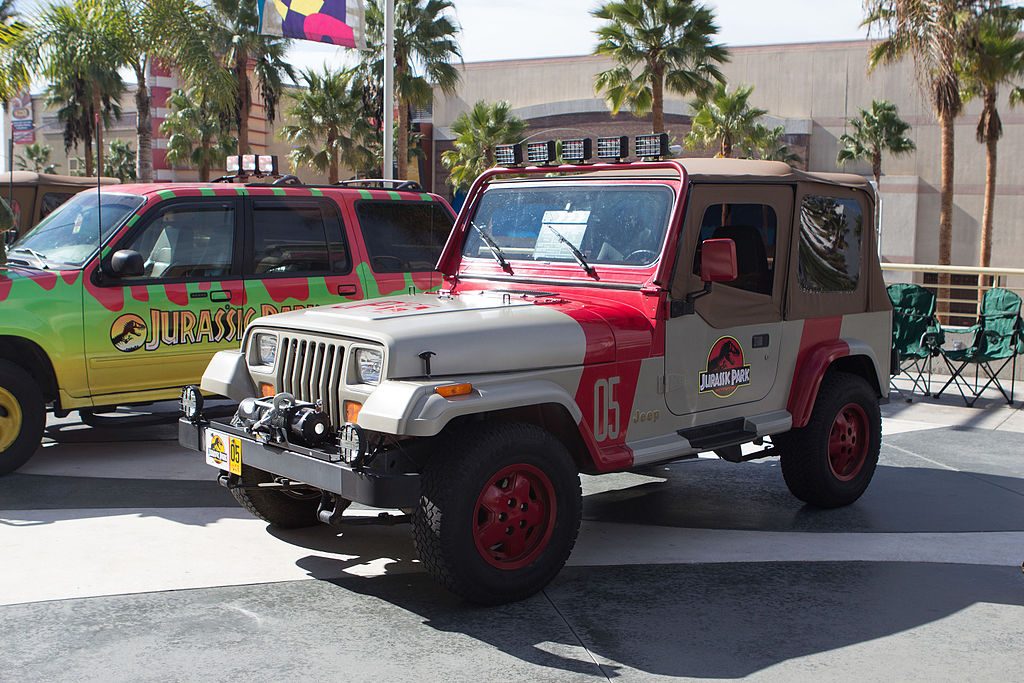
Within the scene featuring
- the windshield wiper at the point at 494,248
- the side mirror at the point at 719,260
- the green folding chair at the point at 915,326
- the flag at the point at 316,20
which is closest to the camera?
the side mirror at the point at 719,260

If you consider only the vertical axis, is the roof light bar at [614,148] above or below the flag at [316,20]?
below

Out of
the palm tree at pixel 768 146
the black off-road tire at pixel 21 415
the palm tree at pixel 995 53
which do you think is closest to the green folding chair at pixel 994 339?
the black off-road tire at pixel 21 415

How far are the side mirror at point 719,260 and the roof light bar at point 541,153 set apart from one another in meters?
1.28

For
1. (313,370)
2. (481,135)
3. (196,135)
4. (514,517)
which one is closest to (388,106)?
(313,370)

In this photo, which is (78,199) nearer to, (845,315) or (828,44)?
(845,315)

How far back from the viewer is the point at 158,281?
780cm

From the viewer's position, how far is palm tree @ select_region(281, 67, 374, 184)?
4169 centimetres

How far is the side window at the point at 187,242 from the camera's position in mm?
7793

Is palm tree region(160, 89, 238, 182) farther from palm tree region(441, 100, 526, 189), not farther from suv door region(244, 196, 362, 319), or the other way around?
suv door region(244, 196, 362, 319)

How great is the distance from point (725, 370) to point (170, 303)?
4.02m

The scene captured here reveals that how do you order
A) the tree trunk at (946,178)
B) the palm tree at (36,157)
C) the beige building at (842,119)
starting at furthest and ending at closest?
the palm tree at (36,157), the beige building at (842,119), the tree trunk at (946,178)

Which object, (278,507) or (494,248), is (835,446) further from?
(278,507)

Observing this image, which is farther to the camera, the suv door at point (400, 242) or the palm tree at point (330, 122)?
the palm tree at point (330, 122)

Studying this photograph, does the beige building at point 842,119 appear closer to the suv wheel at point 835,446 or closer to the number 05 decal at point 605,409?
the suv wheel at point 835,446
